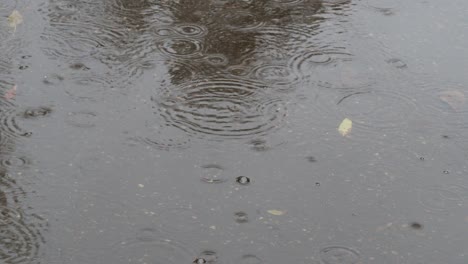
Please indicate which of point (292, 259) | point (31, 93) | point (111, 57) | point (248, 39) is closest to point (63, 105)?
point (31, 93)

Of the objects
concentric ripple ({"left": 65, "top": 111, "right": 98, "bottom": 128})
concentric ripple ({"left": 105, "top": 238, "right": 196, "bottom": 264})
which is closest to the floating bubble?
concentric ripple ({"left": 105, "top": 238, "right": 196, "bottom": 264})

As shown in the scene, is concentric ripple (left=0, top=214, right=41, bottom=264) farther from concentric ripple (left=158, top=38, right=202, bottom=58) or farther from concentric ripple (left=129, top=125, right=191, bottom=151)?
concentric ripple (left=158, top=38, right=202, bottom=58)

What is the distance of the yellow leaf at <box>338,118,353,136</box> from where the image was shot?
5.05 meters

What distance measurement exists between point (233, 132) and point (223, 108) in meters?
0.29

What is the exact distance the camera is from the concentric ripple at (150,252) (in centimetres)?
402

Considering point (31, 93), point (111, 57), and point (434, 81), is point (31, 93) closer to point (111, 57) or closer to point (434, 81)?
point (111, 57)

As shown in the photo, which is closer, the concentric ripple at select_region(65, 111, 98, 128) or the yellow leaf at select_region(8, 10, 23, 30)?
the concentric ripple at select_region(65, 111, 98, 128)

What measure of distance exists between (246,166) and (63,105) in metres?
1.39

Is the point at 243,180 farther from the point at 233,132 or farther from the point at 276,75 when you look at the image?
the point at 276,75

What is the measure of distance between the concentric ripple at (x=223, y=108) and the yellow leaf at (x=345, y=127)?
40cm

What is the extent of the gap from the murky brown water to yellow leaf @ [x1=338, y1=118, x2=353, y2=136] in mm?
35

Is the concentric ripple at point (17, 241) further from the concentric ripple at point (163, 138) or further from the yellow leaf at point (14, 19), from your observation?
the yellow leaf at point (14, 19)

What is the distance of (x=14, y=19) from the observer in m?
6.18

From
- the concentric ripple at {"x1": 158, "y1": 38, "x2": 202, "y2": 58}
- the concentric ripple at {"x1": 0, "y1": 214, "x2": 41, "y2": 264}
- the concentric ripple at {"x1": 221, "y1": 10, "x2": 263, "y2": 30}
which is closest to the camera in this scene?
the concentric ripple at {"x1": 0, "y1": 214, "x2": 41, "y2": 264}
